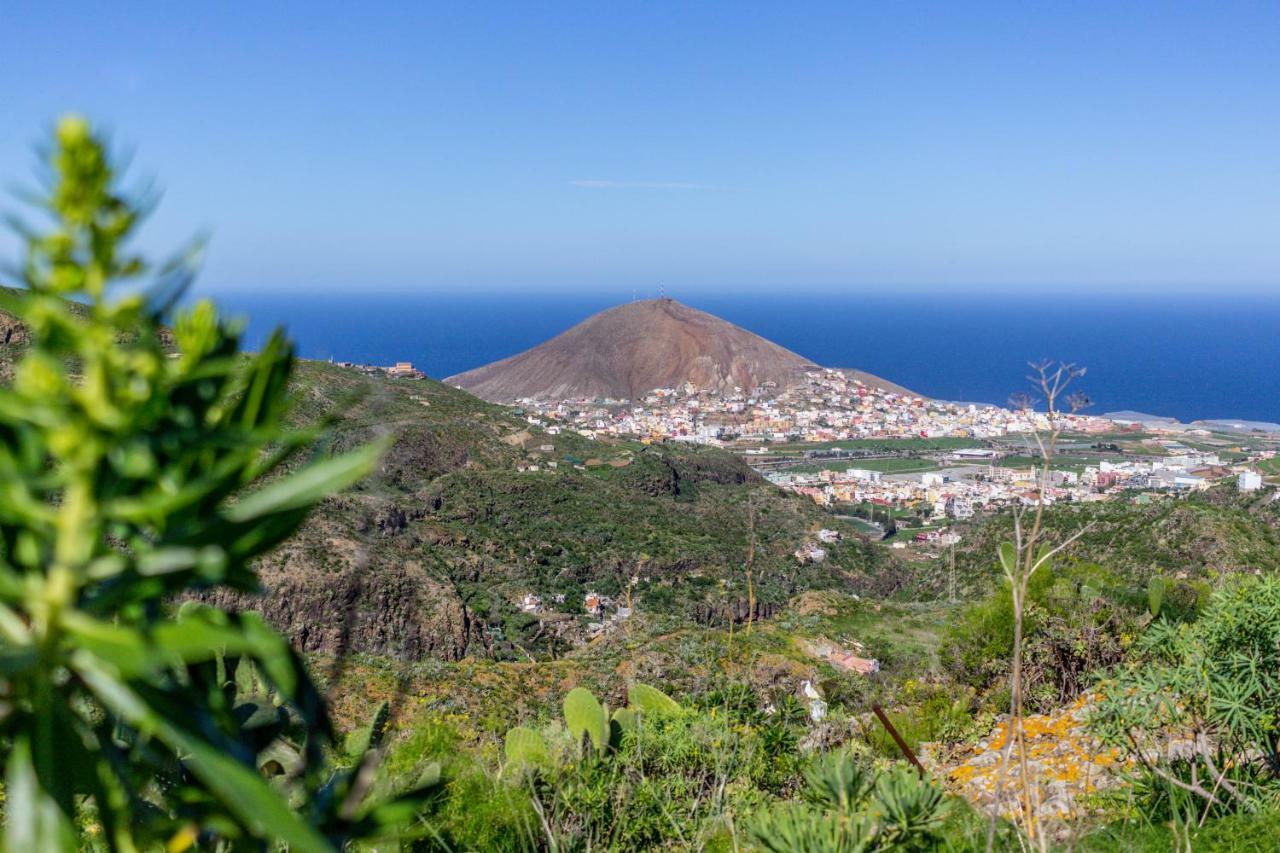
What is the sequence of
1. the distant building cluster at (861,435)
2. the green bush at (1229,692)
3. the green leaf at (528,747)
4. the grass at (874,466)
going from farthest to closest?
1. the grass at (874,466)
2. the distant building cluster at (861,435)
3. the green leaf at (528,747)
4. the green bush at (1229,692)

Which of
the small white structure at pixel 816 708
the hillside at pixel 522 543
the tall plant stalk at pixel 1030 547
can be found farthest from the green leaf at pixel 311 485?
the hillside at pixel 522 543

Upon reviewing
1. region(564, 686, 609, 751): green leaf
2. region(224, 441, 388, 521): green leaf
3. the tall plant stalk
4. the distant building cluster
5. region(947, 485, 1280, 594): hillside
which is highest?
region(224, 441, 388, 521): green leaf

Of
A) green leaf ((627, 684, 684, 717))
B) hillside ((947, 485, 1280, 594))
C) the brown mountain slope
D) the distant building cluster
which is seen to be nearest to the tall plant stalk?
green leaf ((627, 684, 684, 717))

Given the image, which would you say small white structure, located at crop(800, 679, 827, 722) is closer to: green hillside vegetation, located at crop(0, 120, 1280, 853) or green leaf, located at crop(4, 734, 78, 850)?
green hillside vegetation, located at crop(0, 120, 1280, 853)

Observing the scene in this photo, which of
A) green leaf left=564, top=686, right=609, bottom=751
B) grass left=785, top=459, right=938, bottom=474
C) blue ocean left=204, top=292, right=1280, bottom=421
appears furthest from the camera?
blue ocean left=204, top=292, right=1280, bottom=421

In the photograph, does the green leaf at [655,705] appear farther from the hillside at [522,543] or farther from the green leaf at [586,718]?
the hillside at [522,543]

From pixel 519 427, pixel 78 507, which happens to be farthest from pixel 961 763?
pixel 519 427
